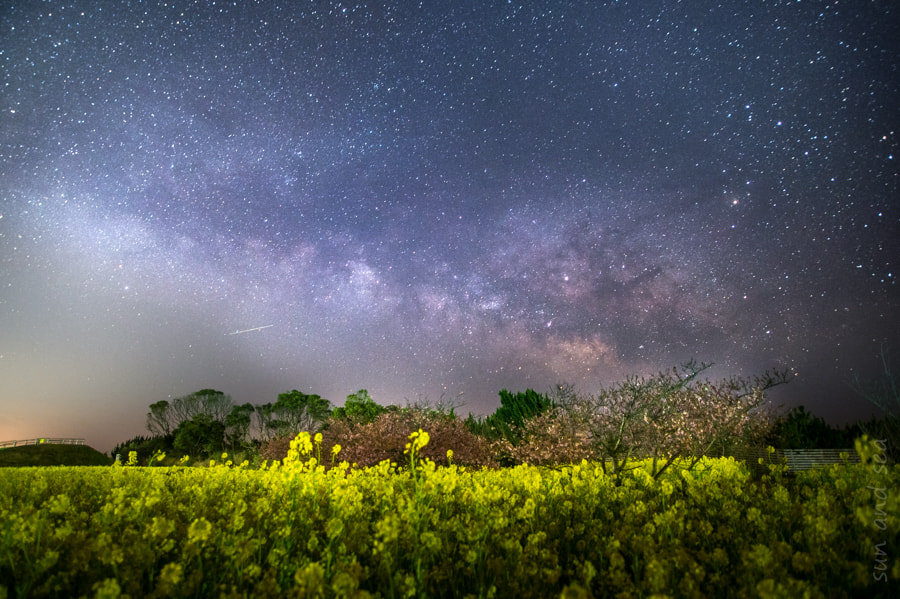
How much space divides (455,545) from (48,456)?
130 feet

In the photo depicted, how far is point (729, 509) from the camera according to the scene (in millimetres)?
4371

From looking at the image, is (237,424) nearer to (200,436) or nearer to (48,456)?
(200,436)

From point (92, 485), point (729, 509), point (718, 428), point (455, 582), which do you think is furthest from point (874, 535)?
point (92, 485)

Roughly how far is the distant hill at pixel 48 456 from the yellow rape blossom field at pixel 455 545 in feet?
104

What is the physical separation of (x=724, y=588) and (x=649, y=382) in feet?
23.8

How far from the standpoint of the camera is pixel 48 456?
1173 inches

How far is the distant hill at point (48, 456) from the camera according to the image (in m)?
27.9

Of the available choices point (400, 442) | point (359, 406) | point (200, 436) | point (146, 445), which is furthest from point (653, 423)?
point (146, 445)

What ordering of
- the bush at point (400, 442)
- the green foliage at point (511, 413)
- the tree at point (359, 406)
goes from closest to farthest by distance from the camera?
the bush at point (400, 442)
the green foliage at point (511, 413)
the tree at point (359, 406)

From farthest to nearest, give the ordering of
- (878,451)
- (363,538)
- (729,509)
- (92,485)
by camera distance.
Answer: (92,485) → (729,509) → (363,538) → (878,451)

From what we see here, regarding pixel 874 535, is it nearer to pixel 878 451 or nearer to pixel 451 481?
pixel 878 451

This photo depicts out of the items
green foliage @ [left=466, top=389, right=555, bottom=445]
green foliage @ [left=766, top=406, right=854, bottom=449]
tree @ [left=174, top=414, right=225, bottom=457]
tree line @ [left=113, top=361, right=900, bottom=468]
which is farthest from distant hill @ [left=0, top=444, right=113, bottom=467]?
green foliage @ [left=766, top=406, right=854, bottom=449]

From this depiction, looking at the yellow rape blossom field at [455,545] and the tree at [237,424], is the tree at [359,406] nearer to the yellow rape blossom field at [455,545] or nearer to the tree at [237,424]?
the tree at [237,424]

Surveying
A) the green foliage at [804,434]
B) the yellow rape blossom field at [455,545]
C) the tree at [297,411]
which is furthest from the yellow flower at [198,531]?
the tree at [297,411]
